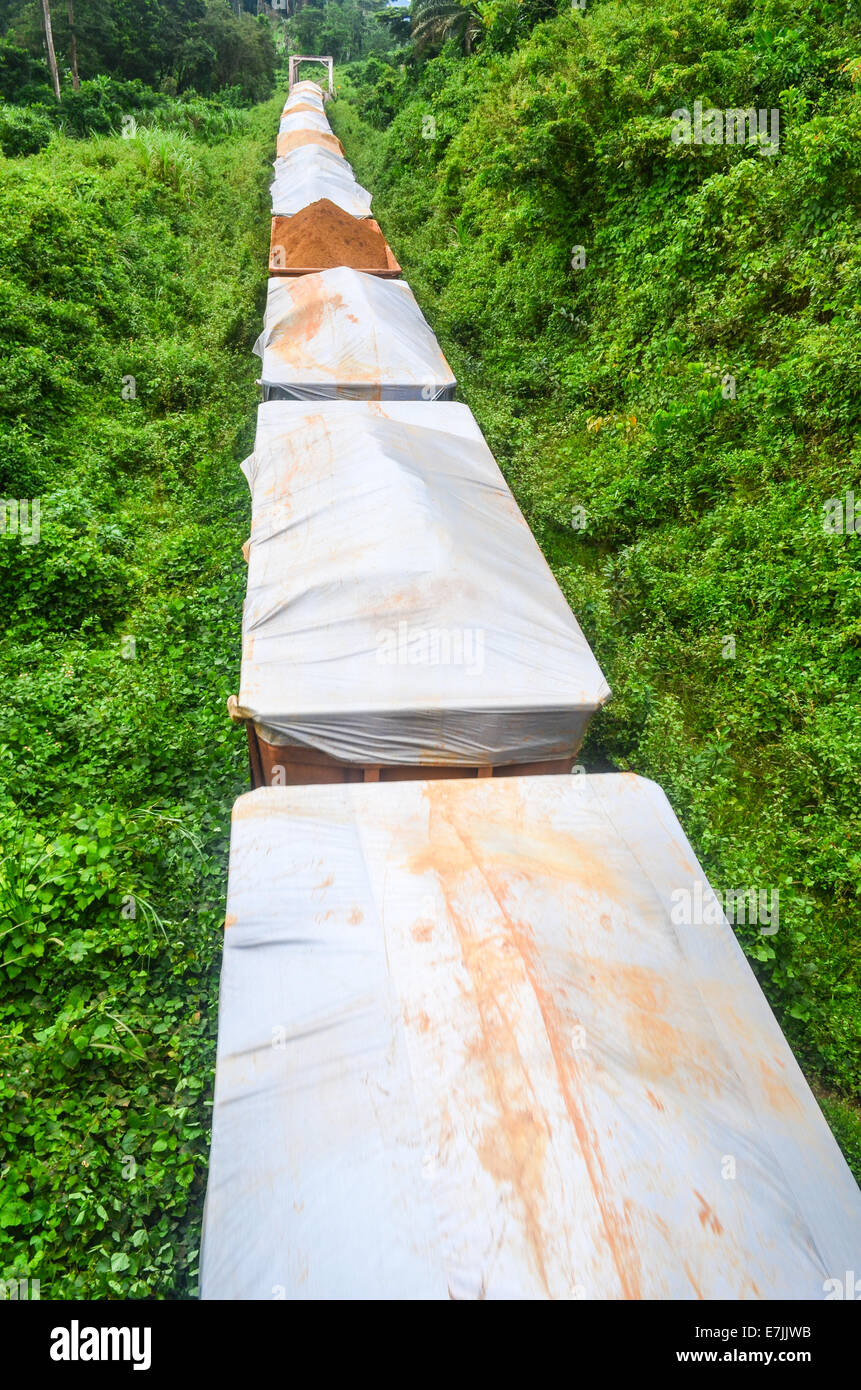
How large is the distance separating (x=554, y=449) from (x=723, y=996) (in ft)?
20.6

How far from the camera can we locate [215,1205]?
214 centimetres

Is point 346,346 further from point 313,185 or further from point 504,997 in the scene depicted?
point 313,185

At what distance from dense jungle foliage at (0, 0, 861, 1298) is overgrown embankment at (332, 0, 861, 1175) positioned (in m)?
0.03

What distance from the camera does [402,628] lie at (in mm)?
3979

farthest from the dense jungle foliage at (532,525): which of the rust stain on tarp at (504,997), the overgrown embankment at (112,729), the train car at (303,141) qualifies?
the train car at (303,141)

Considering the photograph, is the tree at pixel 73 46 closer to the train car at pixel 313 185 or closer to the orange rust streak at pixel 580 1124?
the train car at pixel 313 185

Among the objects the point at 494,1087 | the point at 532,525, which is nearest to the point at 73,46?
the point at 532,525

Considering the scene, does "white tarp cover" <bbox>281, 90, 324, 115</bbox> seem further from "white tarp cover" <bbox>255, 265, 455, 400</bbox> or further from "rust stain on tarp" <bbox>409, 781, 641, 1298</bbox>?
"rust stain on tarp" <bbox>409, 781, 641, 1298</bbox>

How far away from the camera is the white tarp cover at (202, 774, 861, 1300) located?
2.03 meters

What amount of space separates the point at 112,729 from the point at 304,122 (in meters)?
18.8

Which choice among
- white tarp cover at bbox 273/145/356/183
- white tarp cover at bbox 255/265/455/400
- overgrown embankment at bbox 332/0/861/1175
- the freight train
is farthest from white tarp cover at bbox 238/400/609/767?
white tarp cover at bbox 273/145/356/183

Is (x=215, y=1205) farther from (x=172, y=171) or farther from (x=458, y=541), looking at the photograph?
(x=172, y=171)

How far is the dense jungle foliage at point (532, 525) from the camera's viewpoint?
3467 millimetres

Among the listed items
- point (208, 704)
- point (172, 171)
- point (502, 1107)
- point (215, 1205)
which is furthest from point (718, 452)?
point (172, 171)
